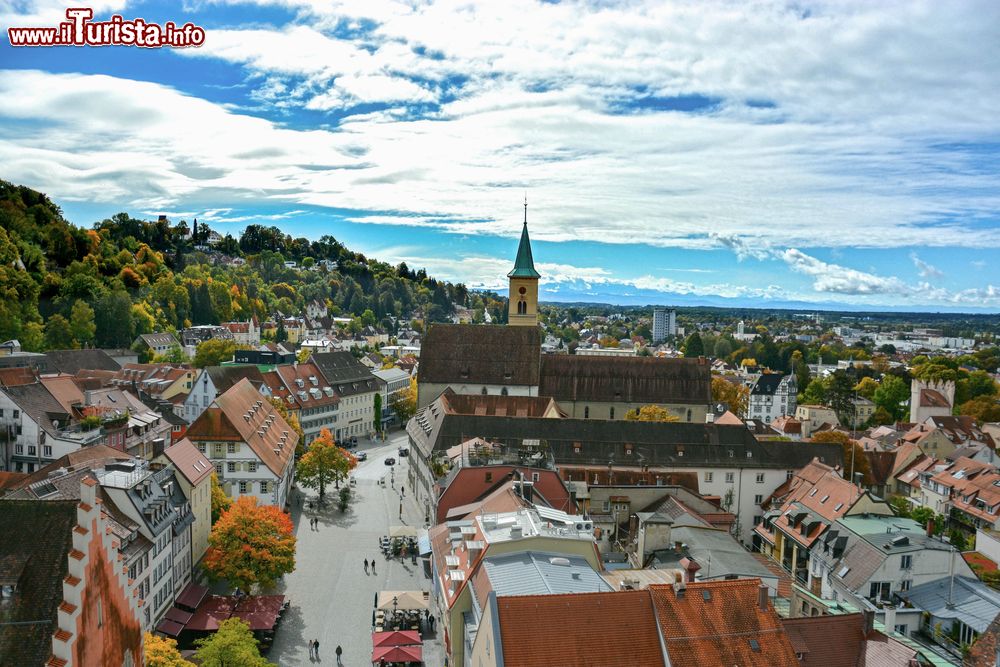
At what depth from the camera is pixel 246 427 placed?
177 feet

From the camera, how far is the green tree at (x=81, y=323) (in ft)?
340

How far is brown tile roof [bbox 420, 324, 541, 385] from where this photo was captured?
244 ft

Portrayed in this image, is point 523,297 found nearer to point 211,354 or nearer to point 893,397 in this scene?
point 211,354

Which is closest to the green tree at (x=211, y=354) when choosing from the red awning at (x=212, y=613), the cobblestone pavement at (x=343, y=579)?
the cobblestone pavement at (x=343, y=579)

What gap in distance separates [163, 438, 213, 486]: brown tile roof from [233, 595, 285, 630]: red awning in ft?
24.4

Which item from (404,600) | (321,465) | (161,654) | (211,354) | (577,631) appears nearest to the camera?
(577,631)

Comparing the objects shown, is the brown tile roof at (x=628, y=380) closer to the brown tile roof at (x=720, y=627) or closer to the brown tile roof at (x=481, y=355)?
the brown tile roof at (x=481, y=355)

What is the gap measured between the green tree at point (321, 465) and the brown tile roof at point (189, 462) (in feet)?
42.9

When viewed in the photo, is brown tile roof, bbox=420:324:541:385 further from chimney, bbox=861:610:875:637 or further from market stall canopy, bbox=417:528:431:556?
chimney, bbox=861:610:875:637

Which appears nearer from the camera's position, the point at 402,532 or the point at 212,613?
the point at 212,613

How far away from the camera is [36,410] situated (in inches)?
1961

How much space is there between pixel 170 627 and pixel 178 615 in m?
1.23

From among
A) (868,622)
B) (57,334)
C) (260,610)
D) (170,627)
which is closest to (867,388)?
(868,622)

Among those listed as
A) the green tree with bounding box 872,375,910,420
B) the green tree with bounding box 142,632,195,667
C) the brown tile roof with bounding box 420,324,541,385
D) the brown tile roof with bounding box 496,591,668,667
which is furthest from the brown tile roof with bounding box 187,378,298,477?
the green tree with bounding box 872,375,910,420
